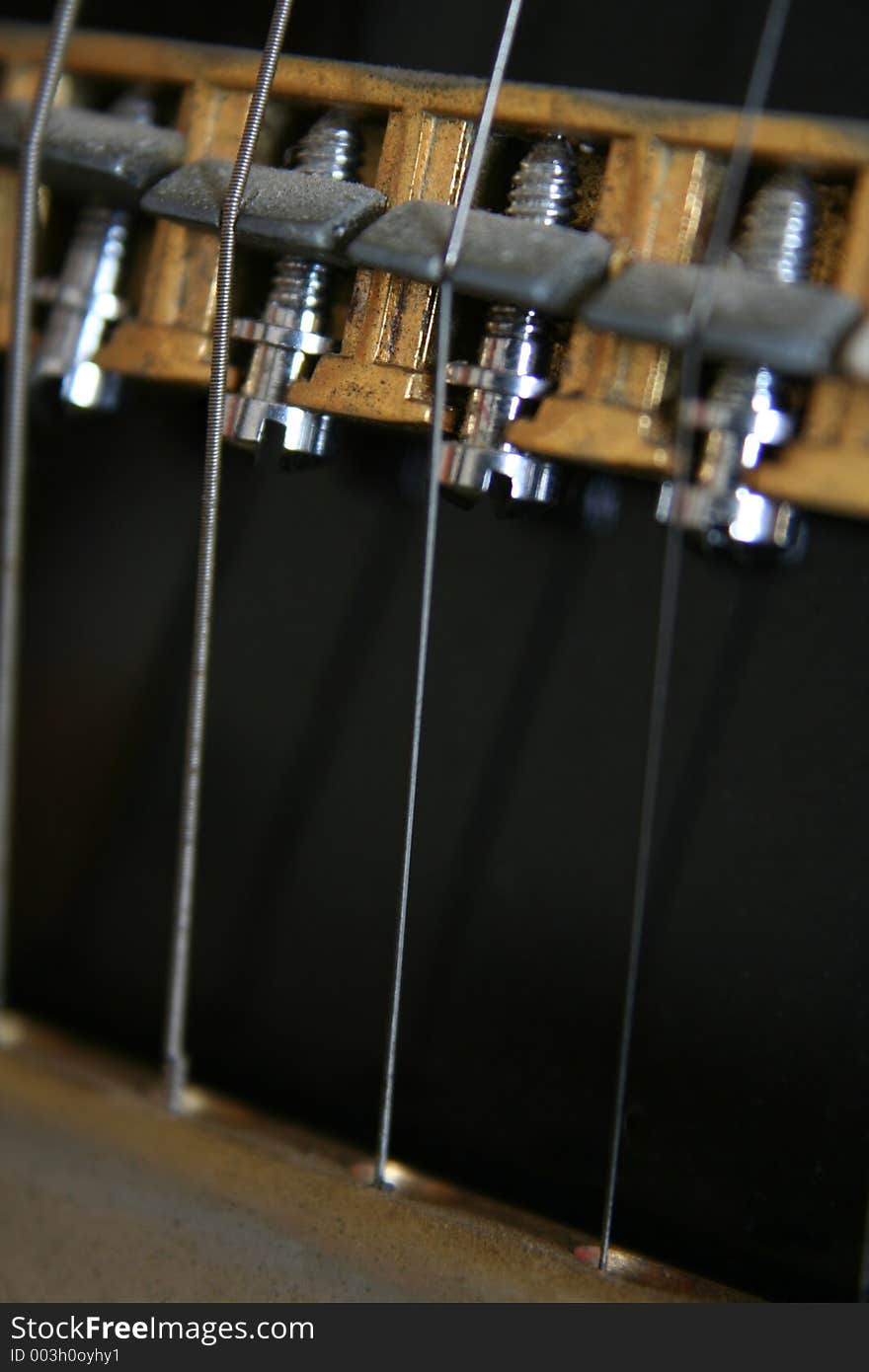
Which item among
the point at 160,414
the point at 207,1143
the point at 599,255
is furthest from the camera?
the point at 160,414

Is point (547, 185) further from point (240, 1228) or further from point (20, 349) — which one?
point (240, 1228)

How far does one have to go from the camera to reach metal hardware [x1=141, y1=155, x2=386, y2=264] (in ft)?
2.11

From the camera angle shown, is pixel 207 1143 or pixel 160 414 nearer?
pixel 207 1143

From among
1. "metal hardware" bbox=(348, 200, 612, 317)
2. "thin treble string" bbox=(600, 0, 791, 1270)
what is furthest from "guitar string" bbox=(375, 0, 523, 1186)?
"thin treble string" bbox=(600, 0, 791, 1270)

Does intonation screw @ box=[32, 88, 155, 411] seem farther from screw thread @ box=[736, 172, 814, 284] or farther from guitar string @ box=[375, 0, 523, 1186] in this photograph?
screw thread @ box=[736, 172, 814, 284]

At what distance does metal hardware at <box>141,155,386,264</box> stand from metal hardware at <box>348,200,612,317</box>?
0.06 ft

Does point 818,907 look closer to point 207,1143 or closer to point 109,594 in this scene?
point 207,1143

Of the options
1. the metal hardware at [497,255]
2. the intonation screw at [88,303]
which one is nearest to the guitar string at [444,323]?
the metal hardware at [497,255]

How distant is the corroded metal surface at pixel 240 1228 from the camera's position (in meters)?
0.64

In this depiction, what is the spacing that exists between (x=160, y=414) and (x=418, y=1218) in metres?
0.48

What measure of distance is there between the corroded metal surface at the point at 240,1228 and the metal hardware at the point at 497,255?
17.2 inches
